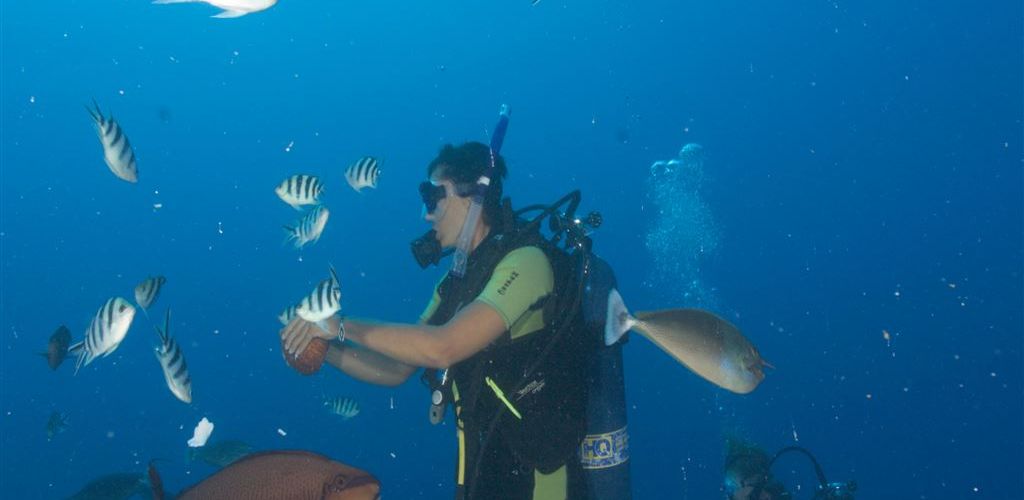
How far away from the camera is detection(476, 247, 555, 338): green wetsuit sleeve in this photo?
306 centimetres

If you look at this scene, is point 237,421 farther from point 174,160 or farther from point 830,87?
point 830,87

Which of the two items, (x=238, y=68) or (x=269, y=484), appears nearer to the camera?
(x=269, y=484)

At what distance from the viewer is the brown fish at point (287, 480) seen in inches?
58.4

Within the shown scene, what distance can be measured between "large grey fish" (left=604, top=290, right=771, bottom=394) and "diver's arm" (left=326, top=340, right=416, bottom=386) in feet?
7.42

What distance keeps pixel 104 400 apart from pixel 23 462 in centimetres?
1002

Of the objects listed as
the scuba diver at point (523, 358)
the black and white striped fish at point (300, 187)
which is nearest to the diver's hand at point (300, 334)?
the scuba diver at point (523, 358)

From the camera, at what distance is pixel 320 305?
2.98 meters

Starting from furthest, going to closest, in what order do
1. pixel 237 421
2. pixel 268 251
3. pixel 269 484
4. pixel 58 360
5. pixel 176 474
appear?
pixel 268 251
pixel 237 421
pixel 176 474
pixel 58 360
pixel 269 484

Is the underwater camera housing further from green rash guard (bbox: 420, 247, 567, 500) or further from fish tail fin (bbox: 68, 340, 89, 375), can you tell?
fish tail fin (bbox: 68, 340, 89, 375)

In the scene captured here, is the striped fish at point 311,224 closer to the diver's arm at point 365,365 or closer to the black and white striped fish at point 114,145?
the black and white striped fish at point 114,145

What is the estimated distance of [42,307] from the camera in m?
52.0

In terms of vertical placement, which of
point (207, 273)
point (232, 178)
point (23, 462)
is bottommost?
point (23, 462)

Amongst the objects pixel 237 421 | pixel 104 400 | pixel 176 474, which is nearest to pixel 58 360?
pixel 176 474

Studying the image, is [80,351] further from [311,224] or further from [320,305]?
[311,224]
